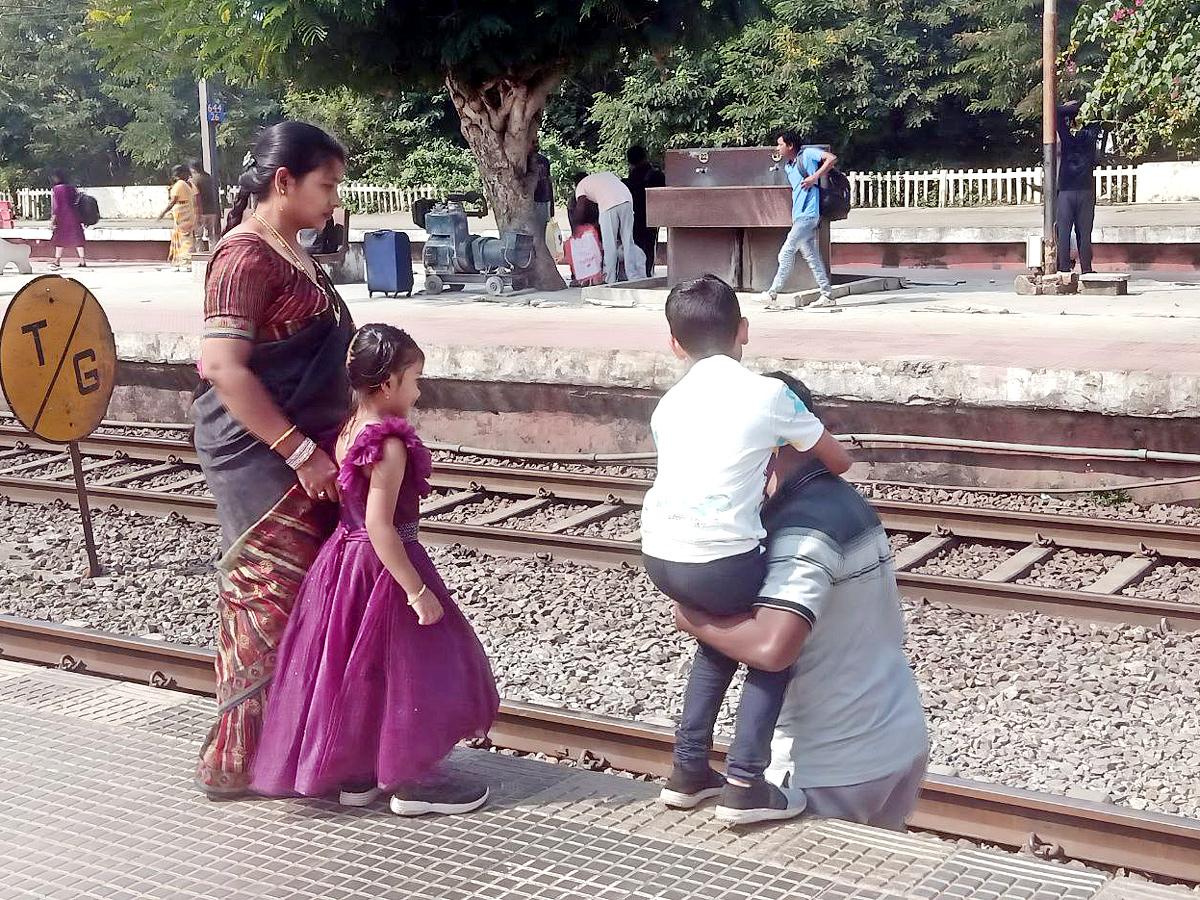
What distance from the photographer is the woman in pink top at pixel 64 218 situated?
73.6 ft

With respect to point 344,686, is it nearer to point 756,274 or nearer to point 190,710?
point 190,710

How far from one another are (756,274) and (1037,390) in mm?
7160

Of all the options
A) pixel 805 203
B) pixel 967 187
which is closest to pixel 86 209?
pixel 805 203

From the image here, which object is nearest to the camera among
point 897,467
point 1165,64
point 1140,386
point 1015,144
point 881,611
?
point 881,611

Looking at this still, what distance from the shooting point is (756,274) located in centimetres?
1547

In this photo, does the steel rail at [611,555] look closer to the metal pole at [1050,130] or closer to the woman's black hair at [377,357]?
the woman's black hair at [377,357]

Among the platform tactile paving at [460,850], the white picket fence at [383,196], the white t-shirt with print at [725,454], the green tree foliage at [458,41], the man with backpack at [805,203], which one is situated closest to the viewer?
A: the platform tactile paving at [460,850]

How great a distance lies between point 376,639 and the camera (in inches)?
142

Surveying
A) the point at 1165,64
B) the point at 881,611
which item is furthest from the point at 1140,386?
the point at 881,611

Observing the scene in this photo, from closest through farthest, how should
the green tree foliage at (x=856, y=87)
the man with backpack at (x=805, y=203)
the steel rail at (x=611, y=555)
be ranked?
the steel rail at (x=611, y=555), the man with backpack at (x=805, y=203), the green tree foliage at (x=856, y=87)

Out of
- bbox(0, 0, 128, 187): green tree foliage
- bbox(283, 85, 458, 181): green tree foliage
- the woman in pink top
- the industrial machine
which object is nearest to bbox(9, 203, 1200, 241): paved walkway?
the woman in pink top

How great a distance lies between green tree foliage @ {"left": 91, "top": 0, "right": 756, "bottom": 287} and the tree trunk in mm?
11

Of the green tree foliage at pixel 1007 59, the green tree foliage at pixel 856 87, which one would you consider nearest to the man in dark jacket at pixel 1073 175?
the green tree foliage at pixel 1007 59

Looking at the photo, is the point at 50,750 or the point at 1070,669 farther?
the point at 1070,669
